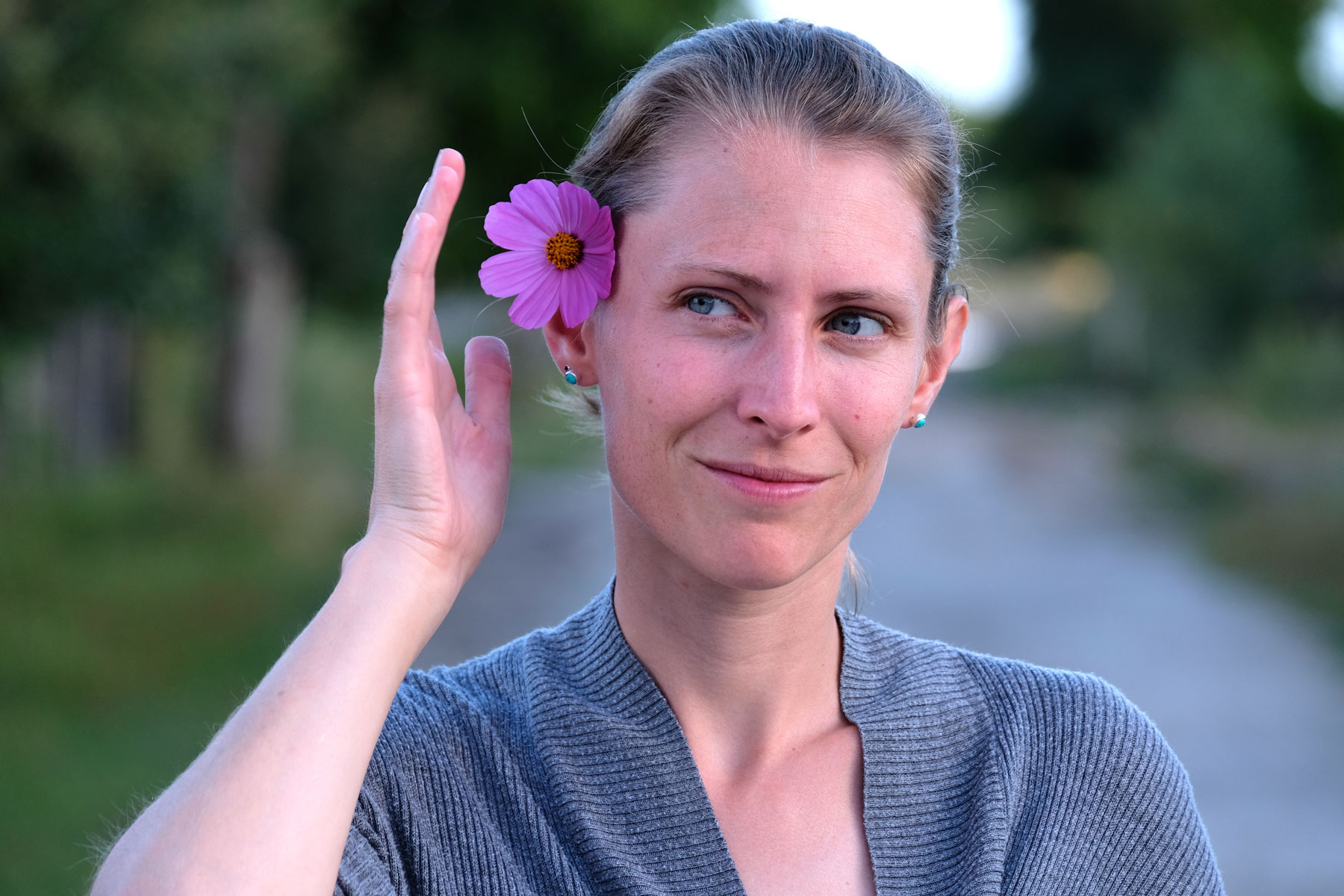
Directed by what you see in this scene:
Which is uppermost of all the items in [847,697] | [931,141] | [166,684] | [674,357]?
[931,141]


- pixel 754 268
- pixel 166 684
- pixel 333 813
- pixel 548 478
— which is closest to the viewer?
pixel 333 813

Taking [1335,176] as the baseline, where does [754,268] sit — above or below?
below

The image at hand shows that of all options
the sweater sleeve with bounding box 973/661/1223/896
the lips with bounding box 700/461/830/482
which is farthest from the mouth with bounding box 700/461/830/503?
the sweater sleeve with bounding box 973/661/1223/896

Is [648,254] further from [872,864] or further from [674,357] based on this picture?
[872,864]

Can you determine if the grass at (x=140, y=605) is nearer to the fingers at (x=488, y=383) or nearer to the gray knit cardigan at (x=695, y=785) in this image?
the gray knit cardigan at (x=695, y=785)

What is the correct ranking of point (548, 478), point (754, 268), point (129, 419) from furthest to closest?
point (548, 478)
point (129, 419)
point (754, 268)

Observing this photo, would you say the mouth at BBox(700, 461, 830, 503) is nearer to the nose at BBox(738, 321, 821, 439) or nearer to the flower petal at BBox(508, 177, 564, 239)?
the nose at BBox(738, 321, 821, 439)

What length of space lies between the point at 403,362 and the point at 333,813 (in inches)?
24.6

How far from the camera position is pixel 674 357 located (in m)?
2.05

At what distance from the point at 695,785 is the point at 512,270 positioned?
84cm

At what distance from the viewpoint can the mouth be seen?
2.03m

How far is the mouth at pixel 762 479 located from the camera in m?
2.03

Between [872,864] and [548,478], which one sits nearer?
[872,864]

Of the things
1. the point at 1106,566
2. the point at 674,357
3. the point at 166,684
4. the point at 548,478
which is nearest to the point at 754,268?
A: the point at 674,357
